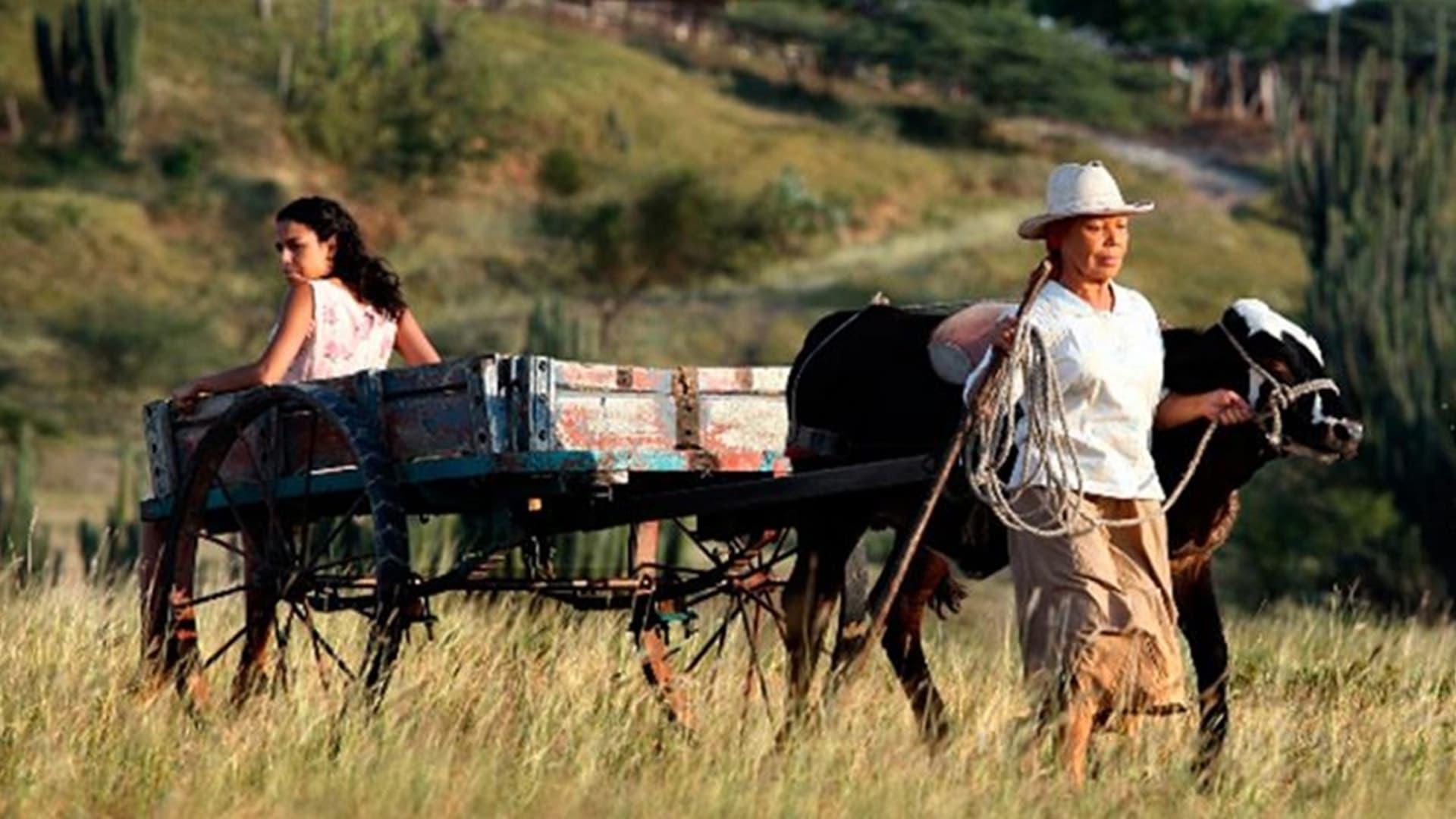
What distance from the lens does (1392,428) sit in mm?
27750

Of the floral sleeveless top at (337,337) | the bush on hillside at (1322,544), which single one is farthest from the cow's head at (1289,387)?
the bush on hillside at (1322,544)

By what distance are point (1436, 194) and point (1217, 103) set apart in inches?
2439

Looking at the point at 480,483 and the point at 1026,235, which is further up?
the point at 1026,235

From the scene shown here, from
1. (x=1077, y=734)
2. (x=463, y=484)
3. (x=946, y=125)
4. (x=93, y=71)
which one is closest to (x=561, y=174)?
(x=93, y=71)

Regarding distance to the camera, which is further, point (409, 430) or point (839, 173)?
point (839, 173)

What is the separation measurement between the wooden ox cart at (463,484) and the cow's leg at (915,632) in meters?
0.39

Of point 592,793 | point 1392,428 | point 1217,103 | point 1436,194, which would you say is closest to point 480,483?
point 592,793

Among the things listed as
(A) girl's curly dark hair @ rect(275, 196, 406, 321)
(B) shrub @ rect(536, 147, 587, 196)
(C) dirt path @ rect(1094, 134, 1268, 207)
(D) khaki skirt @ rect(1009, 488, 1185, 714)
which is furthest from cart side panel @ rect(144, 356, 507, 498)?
(C) dirt path @ rect(1094, 134, 1268, 207)

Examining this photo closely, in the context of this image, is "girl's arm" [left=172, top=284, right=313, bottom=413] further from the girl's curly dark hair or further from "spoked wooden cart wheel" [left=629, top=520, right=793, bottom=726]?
"spoked wooden cart wheel" [left=629, top=520, right=793, bottom=726]

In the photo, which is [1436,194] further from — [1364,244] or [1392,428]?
[1392,428]

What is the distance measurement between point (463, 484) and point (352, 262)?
4.12ft

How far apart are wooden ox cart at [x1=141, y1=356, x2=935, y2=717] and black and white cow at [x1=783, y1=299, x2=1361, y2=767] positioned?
0.63 ft

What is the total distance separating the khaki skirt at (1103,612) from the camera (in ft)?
24.3

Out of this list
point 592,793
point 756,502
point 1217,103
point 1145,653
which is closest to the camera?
point 592,793
